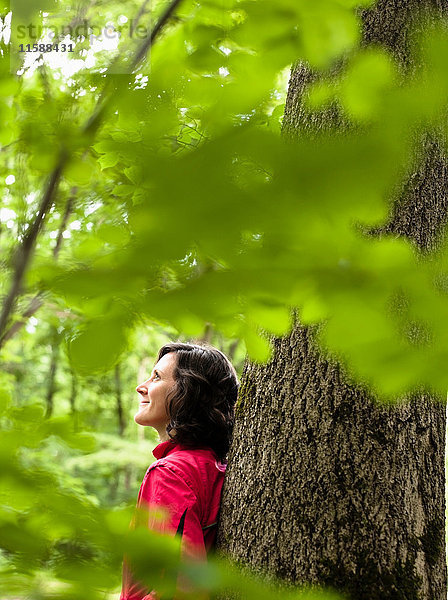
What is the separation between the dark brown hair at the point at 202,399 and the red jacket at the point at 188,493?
11cm

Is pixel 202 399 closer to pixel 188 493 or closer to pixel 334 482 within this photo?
pixel 188 493

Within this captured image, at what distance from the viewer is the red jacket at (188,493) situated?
148cm

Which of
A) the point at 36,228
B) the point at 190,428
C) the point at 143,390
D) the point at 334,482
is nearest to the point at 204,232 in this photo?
the point at 36,228

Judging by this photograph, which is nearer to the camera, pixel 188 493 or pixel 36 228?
pixel 36 228

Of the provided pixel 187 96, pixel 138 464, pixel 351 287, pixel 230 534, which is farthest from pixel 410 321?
pixel 138 464

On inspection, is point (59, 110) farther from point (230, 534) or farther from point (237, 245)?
point (230, 534)

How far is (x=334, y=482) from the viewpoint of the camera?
1438mm

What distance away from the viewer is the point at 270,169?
0.37m

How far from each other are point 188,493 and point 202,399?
446 millimetres

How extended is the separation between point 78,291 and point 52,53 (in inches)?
18.6

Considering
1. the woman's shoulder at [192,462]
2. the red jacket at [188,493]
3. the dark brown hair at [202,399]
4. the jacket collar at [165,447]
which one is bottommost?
the red jacket at [188,493]

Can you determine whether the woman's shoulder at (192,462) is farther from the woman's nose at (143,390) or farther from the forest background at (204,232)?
the forest background at (204,232)

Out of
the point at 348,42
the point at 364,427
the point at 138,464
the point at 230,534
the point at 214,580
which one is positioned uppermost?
the point at 138,464

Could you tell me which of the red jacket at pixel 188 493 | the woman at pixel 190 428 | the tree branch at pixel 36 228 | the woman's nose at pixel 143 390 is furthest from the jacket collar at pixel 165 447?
the tree branch at pixel 36 228
